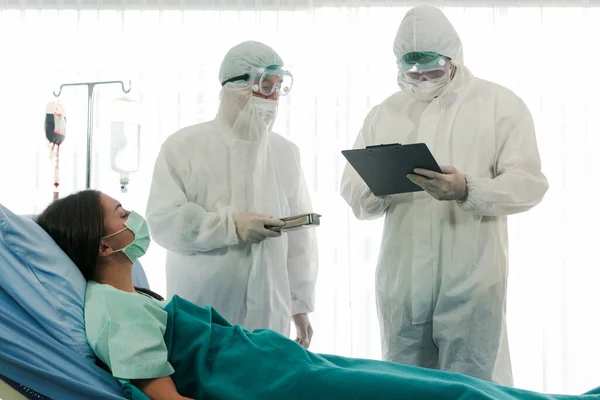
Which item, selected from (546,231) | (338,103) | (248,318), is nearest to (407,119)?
(248,318)

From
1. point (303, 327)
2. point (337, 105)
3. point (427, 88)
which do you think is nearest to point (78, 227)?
point (303, 327)

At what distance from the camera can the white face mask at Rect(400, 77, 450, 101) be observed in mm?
2373

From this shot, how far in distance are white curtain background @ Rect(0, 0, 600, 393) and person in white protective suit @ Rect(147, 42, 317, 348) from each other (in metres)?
0.87

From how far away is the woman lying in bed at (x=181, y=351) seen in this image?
5.00 ft

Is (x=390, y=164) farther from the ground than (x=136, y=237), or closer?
farther from the ground

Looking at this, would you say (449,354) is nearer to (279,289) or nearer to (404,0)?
(279,289)

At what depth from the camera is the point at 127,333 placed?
156 centimetres

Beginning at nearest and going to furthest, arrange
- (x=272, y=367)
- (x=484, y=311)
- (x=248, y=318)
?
(x=272, y=367) → (x=484, y=311) → (x=248, y=318)

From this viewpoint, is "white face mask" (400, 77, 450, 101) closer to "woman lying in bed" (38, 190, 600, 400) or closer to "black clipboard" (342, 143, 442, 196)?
"black clipboard" (342, 143, 442, 196)

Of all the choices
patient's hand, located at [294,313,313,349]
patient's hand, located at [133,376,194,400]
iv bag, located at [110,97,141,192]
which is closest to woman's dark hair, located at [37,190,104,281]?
patient's hand, located at [133,376,194,400]

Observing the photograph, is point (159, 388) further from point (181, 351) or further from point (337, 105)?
point (337, 105)

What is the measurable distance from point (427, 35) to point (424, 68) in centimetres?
11

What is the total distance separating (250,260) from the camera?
247 centimetres

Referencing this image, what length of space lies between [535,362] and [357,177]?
1.60 meters
